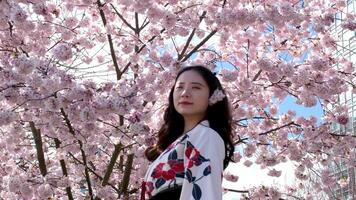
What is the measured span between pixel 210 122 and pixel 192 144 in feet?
0.76

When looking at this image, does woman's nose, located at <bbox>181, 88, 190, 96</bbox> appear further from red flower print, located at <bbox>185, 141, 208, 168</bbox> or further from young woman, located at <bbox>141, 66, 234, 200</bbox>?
red flower print, located at <bbox>185, 141, 208, 168</bbox>

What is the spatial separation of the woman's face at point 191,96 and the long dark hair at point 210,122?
0.10 ft

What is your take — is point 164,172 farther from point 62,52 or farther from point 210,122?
point 62,52

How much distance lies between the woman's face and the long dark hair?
0.10 feet

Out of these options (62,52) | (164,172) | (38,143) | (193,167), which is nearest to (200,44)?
(62,52)

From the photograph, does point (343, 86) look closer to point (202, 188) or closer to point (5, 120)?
point (5, 120)

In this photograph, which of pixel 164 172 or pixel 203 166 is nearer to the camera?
pixel 203 166

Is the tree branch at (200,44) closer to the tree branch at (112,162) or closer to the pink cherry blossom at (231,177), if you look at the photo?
the tree branch at (112,162)

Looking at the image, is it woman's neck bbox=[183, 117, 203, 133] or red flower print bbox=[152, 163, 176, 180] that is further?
woman's neck bbox=[183, 117, 203, 133]

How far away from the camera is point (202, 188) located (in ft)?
7.20

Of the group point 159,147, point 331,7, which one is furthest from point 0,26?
point 331,7

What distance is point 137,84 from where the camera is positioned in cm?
545

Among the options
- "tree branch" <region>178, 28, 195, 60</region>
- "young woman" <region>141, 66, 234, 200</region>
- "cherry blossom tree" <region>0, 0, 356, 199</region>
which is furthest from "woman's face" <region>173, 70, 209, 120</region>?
"tree branch" <region>178, 28, 195, 60</region>

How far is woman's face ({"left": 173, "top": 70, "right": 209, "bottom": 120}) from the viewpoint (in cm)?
255
